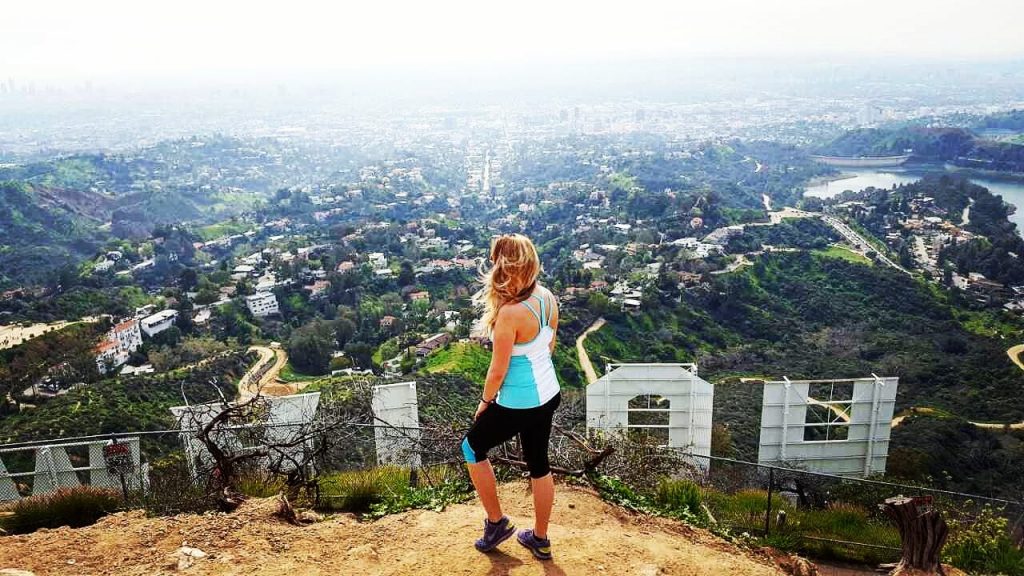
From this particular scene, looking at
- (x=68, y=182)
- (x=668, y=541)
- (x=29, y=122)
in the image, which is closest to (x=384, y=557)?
(x=668, y=541)

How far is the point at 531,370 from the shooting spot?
232cm

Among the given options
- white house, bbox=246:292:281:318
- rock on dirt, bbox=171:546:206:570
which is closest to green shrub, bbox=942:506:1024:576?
rock on dirt, bbox=171:546:206:570

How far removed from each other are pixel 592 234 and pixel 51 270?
3226 centimetres

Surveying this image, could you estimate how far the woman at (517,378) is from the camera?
2.25 m

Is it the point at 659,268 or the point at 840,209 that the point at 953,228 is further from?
the point at 659,268

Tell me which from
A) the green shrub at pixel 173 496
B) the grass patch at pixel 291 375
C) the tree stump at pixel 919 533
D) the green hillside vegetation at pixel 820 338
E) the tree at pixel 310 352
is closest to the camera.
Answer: the tree stump at pixel 919 533

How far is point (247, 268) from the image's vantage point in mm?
33656

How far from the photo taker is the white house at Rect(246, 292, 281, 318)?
28172mm

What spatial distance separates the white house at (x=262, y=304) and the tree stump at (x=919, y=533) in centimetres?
2821

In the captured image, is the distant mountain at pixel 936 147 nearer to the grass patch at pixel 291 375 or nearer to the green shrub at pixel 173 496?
the grass patch at pixel 291 375

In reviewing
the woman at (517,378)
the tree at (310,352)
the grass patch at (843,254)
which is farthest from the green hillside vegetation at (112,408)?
the grass patch at (843,254)

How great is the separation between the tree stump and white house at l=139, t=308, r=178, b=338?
26.7 m

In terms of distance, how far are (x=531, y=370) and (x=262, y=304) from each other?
28576 millimetres

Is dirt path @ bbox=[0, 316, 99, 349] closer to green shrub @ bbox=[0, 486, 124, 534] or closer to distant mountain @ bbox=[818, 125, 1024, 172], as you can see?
green shrub @ bbox=[0, 486, 124, 534]
